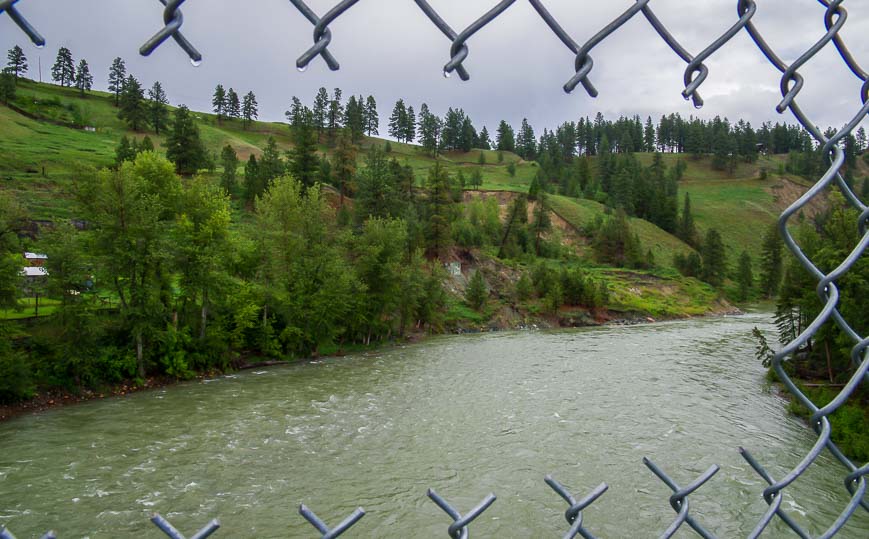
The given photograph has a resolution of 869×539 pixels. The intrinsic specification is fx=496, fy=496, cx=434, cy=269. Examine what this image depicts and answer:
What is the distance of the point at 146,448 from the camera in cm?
1310

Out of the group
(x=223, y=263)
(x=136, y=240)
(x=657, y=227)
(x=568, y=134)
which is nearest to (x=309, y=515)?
(x=136, y=240)

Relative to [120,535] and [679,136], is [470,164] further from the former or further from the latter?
[120,535]

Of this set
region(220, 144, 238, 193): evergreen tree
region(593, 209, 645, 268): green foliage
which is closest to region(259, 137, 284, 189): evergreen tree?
region(220, 144, 238, 193): evergreen tree

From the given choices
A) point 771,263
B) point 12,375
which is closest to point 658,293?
point 771,263

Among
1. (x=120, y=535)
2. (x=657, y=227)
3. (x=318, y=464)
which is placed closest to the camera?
(x=120, y=535)

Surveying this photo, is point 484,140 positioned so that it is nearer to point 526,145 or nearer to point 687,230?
point 526,145

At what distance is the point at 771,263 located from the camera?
195 feet

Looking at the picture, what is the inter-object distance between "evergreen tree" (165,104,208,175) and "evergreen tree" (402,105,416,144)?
2281 inches

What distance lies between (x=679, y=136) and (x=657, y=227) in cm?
6688

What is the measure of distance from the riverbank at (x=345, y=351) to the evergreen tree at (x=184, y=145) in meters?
33.5

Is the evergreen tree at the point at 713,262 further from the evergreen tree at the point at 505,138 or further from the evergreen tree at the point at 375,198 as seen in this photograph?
the evergreen tree at the point at 505,138

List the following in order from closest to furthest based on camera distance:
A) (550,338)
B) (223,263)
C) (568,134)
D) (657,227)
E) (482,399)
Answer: (482,399) < (223,263) < (550,338) < (657,227) < (568,134)

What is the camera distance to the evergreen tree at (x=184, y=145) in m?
50.0

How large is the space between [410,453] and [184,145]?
4935 cm
